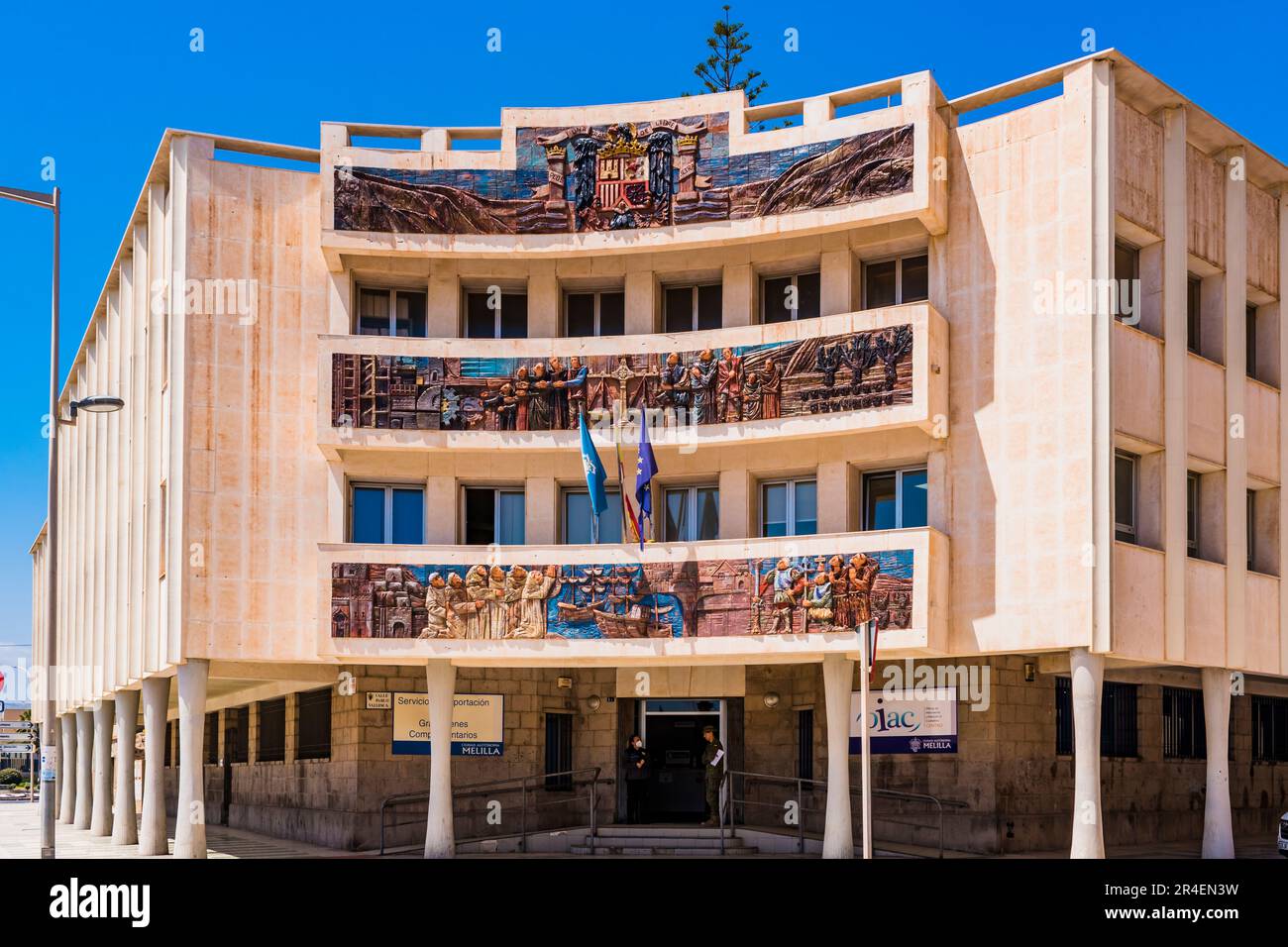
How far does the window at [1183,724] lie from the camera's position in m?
37.4

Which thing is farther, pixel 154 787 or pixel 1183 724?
pixel 1183 724

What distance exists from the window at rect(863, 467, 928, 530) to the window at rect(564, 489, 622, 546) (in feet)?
16.0

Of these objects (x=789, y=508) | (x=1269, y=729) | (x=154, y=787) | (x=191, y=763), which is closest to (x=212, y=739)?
(x=154, y=787)

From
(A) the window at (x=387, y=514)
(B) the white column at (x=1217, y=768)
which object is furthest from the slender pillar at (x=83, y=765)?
(B) the white column at (x=1217, y=768)

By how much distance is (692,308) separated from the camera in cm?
3372

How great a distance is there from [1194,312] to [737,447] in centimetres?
914

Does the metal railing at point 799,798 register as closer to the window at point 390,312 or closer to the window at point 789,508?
the window at point 789,508

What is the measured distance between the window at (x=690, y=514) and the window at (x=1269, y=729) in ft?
51.3

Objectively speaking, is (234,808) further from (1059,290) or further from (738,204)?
(1059,290)

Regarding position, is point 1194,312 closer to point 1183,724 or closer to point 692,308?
point 692,308

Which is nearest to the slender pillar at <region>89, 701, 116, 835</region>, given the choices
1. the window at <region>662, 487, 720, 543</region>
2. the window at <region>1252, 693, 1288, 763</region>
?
the window at <region>662, 487, 720, 543</region>

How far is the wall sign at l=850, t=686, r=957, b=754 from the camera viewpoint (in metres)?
32.7

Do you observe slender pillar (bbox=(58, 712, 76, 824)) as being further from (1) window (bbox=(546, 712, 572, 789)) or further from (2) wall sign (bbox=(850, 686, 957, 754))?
(2) wall sign (bbox=(850, 686, 957, 754))

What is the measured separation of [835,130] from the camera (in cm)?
3061
